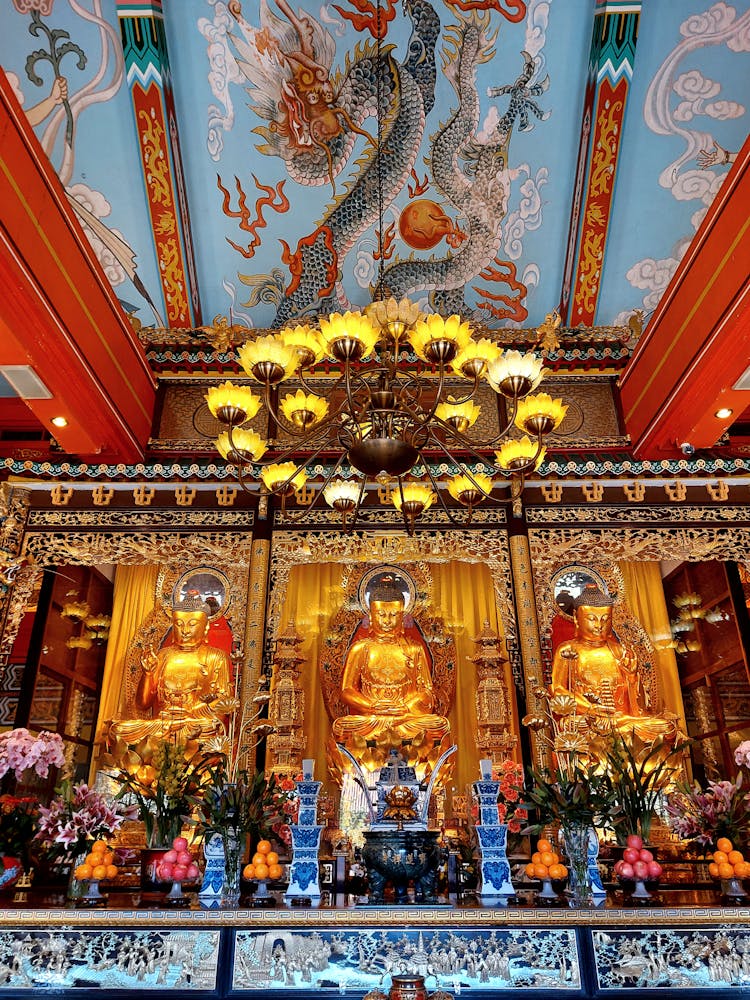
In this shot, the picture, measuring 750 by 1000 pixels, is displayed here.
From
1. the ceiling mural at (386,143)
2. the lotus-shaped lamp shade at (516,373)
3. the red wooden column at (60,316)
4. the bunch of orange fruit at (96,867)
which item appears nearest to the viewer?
the lotus-shaped lamp shade at (516,373)

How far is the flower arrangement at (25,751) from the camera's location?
13.8 ft

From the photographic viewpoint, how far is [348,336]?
282 cm

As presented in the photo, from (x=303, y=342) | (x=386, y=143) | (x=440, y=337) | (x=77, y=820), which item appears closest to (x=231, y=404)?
(x=303, y=342)

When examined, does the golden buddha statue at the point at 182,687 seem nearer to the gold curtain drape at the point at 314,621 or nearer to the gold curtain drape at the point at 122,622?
the gold curtain drape at the point at 122,622

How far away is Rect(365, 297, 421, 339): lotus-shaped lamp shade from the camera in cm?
310

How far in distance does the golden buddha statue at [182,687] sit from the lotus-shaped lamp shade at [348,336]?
10.7ft

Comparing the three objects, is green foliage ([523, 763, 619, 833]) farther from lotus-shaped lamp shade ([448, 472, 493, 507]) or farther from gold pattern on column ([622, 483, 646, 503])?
gold pattern on column ([622, 483, 646, 503])

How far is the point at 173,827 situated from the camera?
3.94 m

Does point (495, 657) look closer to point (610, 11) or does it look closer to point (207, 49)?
point (610, 11)

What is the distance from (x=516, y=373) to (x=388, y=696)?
3564 mm

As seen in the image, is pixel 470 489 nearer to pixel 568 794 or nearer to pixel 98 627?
pixel 568 794

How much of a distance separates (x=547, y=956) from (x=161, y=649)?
402 centimetres

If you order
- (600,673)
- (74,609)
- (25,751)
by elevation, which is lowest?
(25,751)

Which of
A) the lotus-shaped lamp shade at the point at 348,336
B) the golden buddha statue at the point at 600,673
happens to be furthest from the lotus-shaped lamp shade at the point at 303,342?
the golden buddha statue at the point at 600,673
